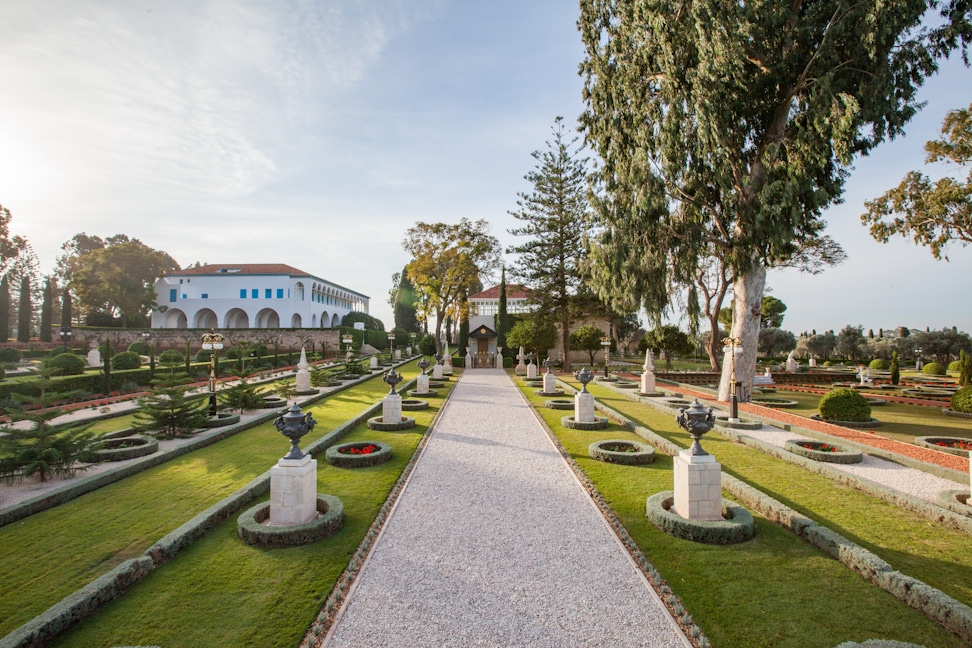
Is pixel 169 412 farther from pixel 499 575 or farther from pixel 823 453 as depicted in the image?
pixel 823 453

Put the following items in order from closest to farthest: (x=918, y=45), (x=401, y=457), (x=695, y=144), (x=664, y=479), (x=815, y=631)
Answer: (x=815, y=631) → (x=664, y=479) → (x=401, y=457) → (x=918, y=45) → (x=695, y=144)

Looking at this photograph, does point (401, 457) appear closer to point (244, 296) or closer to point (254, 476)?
point (254, 476)

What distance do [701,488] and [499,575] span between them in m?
2.80

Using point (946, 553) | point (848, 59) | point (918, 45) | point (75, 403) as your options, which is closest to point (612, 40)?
point (848, 59)

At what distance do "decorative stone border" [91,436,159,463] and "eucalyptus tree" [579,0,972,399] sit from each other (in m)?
14.3

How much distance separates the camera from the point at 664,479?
7.73 meters

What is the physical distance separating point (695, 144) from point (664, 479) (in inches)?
460

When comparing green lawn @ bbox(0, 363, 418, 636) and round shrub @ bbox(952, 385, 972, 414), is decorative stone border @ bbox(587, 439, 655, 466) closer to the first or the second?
green lawn @ bbox(0, 363, 418, 636)

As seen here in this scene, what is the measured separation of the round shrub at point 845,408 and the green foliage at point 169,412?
16.8m

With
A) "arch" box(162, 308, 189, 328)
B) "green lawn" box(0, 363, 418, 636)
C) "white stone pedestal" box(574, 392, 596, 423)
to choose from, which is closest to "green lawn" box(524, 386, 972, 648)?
"white stone pedestal" box(574, 392, 596, 423)

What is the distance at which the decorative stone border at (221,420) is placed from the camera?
38.2 feet

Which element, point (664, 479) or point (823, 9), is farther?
point (823, 9)

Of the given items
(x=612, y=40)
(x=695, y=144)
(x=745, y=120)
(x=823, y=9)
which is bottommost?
(x=695, y=144)

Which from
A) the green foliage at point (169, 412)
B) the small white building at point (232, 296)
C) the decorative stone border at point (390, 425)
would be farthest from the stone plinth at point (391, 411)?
the small white building at point (232, 296)
